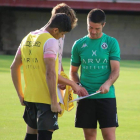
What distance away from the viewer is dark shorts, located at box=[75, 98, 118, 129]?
17.7 feet

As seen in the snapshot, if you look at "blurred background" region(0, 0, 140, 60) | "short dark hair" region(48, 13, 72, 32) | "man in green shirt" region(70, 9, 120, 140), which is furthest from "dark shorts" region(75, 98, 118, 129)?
"blurred background" region(0, 0, 140, 60)

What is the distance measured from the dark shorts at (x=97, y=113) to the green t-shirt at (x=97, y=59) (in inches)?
3.2

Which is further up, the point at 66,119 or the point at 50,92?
the point at 50,92

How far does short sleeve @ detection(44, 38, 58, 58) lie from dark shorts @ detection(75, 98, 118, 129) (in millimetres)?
1250

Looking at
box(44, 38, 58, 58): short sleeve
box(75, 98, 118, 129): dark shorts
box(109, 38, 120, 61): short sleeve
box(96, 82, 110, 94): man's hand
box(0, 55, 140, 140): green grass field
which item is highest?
box(44, 38, 58, 58): short sleeve

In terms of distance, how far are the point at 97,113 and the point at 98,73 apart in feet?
1.66

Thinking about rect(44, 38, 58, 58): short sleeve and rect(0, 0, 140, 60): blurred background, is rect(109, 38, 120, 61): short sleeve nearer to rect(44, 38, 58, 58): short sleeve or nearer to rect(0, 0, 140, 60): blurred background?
rect(44, 38, 58, 58): short sleeve

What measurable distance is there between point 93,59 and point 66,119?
3253 millimetres

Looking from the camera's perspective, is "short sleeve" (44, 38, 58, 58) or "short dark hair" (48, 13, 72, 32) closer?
"short sleeve" (44, 38, 58, 58)

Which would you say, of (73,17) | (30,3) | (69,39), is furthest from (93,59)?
(69,39)

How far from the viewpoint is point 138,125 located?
7988 mm

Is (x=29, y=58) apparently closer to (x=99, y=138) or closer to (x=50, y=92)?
(x=50, y=92)

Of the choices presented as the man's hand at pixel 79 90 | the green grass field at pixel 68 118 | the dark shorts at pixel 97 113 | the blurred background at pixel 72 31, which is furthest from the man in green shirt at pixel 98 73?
the blurred background at pixel 72 31

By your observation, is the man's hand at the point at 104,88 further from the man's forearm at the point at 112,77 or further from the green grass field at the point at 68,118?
the green grass field at the point at 68,118
